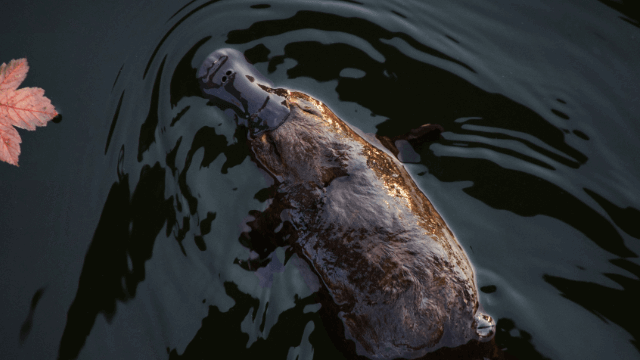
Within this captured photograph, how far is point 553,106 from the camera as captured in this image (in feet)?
13.3

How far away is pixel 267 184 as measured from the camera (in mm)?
3537

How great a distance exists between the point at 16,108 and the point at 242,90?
217 centimetres

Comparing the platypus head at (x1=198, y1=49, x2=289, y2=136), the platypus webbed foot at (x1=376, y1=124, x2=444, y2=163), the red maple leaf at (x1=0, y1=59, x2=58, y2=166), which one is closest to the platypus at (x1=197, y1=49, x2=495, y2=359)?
the platypus head at (x1=198, y1=49, x2=289, y2=136)

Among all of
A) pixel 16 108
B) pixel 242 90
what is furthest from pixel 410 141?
pixel 16 108

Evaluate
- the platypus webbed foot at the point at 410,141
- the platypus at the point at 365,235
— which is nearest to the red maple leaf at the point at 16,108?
the platypus at the point at 365,235

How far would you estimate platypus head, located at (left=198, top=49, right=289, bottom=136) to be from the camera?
3.28 meters

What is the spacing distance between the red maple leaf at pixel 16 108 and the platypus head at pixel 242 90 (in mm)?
1632

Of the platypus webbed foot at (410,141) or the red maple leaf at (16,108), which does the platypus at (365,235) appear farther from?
the red maple leaf at (16,108)

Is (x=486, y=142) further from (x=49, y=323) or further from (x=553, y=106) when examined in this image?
(x=49, y=323)

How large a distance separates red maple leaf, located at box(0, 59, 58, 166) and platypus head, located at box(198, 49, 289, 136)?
1632mm

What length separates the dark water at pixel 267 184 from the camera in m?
3.33

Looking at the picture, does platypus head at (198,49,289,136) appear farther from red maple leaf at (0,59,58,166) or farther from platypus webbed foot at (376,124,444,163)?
red maple leaf at (0,59,58,166)

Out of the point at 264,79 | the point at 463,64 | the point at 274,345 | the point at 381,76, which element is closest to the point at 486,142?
the point at 463,64

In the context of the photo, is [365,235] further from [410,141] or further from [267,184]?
[410,141]
